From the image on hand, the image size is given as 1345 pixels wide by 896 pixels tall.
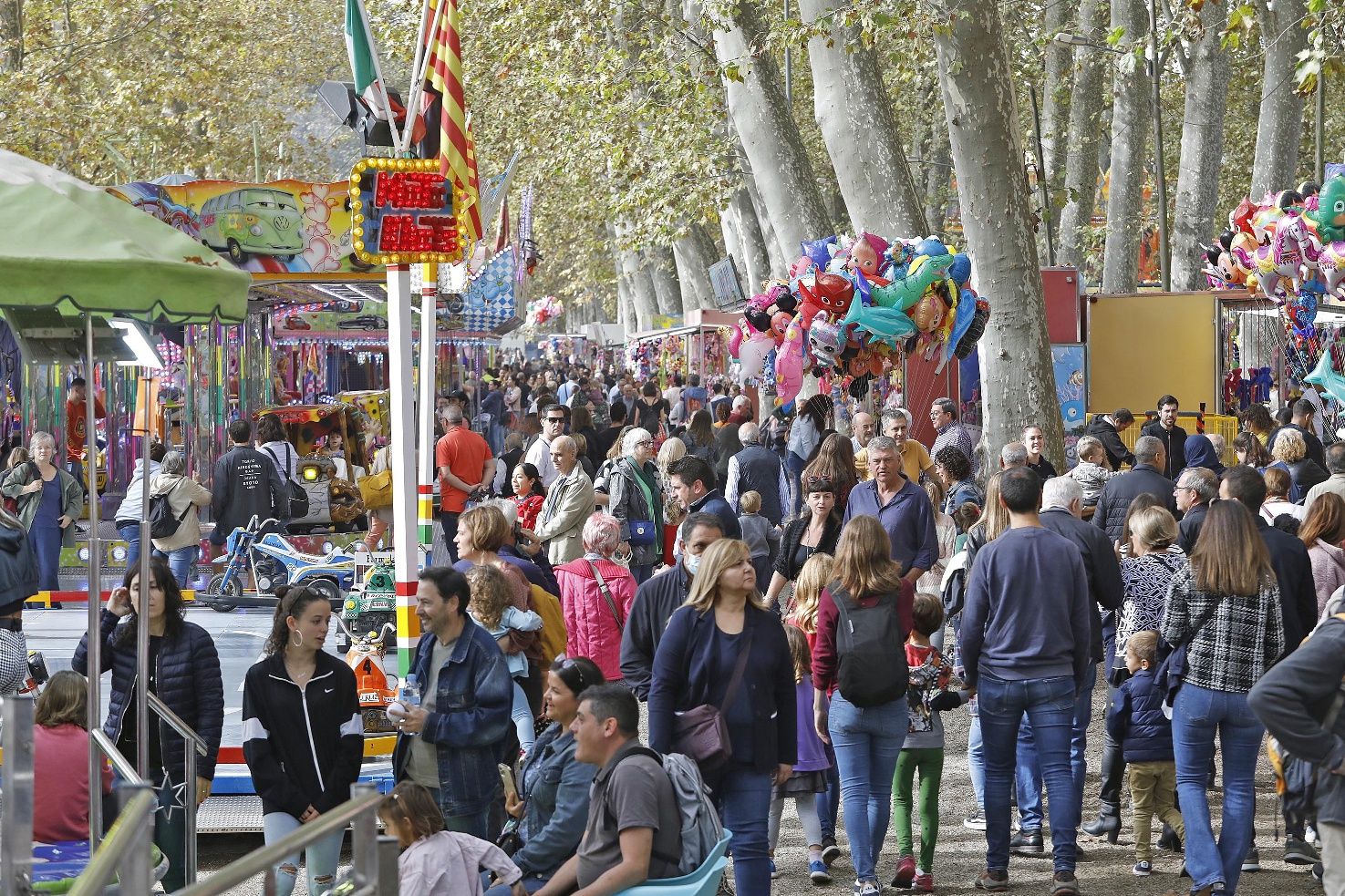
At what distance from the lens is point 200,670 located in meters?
6.74

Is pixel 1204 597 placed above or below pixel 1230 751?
above

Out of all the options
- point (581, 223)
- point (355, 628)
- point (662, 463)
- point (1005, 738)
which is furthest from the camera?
point (581, 223)

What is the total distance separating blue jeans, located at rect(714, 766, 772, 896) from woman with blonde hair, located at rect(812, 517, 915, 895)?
27.3 inches

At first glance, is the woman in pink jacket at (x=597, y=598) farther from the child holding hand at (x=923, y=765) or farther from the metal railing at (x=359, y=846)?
the metal railing at (x=359, y=846)

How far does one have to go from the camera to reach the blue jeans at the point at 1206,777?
6.52 meters

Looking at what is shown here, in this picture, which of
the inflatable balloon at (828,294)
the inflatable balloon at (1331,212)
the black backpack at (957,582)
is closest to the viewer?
the black backpack at (957,582)

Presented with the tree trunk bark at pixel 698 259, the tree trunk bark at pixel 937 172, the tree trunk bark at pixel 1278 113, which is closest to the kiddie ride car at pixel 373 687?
the tree trunk bark at pixel 1278 113

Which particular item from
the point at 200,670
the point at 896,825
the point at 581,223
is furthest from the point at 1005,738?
the point at 581,223

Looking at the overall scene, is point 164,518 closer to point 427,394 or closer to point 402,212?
point 427,394

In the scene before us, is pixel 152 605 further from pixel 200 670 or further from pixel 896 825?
pixel 896 825

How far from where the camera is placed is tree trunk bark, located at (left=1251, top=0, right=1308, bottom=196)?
2348cm

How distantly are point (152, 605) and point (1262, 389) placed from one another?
1996cm

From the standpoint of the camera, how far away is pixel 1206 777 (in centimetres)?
664

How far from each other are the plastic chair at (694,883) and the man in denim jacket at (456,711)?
3.78 ft
